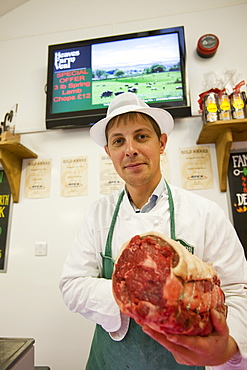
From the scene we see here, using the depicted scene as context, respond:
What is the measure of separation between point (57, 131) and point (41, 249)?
956mm

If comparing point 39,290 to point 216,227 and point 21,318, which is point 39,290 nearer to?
point 21,318

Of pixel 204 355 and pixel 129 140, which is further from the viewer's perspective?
pixel 129 140

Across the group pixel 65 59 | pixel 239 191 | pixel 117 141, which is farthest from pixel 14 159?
pixel 239 191

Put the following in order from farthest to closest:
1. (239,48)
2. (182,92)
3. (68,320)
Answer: (239,48) < (182,92) < (68,320)

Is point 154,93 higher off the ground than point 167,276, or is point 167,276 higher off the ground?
point 154,93

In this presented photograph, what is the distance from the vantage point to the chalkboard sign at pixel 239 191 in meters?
1.65

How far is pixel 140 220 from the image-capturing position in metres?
0.99

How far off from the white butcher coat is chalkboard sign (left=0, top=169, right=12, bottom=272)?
1.06 meters

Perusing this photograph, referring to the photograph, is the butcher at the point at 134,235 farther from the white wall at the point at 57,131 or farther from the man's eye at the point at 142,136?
the white wall at the point at 57,131

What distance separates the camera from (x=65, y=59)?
200cm

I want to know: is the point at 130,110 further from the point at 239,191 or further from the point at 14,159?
the point at 14,159

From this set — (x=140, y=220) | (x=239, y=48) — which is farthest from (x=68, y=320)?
(x=239, y=48)

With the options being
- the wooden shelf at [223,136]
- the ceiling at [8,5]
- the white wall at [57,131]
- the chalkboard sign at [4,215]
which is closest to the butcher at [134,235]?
the wooden shelf at [223,136]

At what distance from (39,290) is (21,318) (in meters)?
0.23
